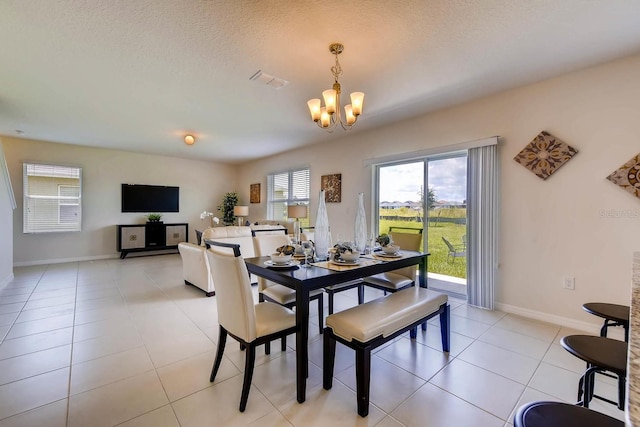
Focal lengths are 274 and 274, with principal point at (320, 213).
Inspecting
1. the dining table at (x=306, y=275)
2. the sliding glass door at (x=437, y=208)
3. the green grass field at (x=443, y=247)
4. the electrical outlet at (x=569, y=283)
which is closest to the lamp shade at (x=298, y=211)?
the sliding glass door at (x=437, y=208)

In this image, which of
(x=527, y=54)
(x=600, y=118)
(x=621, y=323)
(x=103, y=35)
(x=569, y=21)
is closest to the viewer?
(x=621, y=323)

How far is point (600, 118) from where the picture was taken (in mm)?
2623

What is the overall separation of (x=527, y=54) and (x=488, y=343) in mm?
2591

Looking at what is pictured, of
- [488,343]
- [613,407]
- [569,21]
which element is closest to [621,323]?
[613,407]

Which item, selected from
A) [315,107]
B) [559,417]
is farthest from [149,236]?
[559,417]

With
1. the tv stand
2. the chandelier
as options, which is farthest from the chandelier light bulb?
the tv stand

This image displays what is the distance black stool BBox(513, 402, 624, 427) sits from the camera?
2.55 ft

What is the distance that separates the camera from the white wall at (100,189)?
5551mm

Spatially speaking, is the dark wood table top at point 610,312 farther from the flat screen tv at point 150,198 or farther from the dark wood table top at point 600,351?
the flat screen tv at point 150,198

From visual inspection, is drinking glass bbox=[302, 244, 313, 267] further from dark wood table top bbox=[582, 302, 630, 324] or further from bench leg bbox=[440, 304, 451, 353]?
dark wood table top bbox=[582, 302, 630, 324]

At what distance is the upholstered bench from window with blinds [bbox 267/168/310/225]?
4104 millimetres

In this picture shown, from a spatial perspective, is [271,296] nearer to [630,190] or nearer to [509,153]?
[509,153]

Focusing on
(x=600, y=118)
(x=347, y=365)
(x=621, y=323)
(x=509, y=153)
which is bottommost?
(x=347, y=365)

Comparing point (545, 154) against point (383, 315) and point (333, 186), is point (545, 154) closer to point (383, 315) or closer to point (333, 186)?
point (383, 315)
